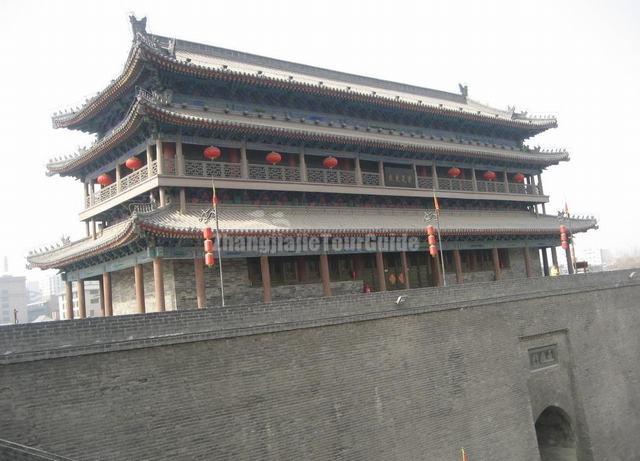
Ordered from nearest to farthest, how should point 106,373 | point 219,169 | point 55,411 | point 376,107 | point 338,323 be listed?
point 55,411
point 106,373
point 338,323
point 219,169
point 376,107

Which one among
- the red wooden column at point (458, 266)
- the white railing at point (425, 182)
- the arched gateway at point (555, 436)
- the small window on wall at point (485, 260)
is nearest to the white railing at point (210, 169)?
the white railing at point (425, 182)

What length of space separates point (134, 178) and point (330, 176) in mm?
6282

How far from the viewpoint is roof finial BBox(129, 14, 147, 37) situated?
14500 mm

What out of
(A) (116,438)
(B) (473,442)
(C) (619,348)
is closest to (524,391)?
(B) (473,442)

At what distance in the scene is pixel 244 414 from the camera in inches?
342

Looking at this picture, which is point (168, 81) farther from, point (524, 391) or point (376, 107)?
point (524, 391)

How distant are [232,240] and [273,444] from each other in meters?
5.82

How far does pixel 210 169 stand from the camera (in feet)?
48.4

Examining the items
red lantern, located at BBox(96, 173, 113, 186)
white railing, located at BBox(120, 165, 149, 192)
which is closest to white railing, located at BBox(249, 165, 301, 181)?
white railing, located at BBox(120, 165, 149, 192)

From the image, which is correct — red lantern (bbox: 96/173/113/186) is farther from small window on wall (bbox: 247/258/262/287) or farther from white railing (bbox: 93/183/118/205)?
small window on wall (bbox: 247/258/262/287)

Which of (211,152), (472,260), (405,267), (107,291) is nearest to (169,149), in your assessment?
(211,152)

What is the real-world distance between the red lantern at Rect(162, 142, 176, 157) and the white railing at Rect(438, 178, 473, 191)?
34.4 feet

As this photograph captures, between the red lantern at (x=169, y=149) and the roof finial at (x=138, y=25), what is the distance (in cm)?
320

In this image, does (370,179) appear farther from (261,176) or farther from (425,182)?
(261,176)
